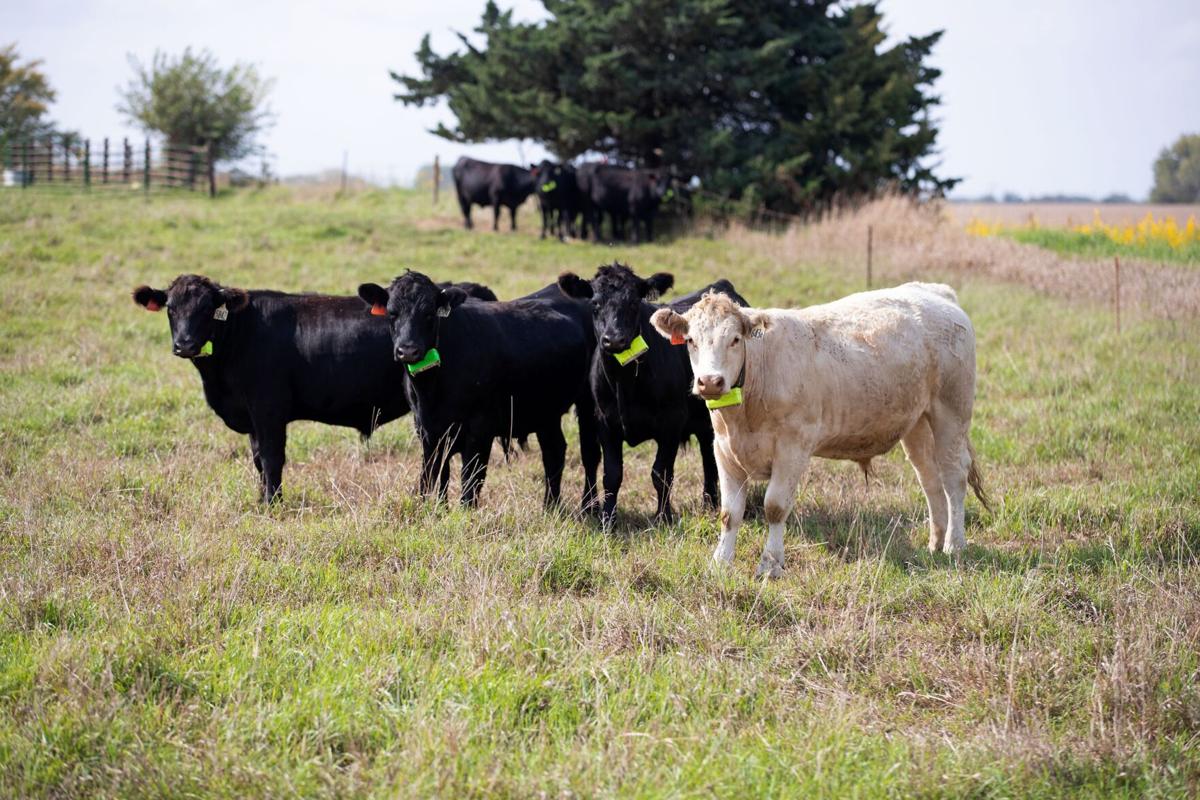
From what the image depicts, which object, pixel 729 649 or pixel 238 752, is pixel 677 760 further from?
pixel 238 752

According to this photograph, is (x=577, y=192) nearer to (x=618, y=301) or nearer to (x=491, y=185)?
(x=491, y=185)

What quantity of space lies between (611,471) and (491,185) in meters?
19.8

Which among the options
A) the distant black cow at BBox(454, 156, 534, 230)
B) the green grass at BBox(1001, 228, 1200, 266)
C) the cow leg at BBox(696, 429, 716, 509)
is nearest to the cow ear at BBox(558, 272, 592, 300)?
the cow leg at BBox(696, 429, 716, 509)

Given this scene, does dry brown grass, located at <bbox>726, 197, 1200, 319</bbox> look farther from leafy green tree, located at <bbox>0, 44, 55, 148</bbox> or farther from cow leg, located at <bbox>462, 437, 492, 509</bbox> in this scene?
leafy green tree, located at <bbox>0, 44, 55, 148</bbox>

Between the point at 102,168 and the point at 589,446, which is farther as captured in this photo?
the point at 102,168

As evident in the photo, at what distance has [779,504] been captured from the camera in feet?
21.4

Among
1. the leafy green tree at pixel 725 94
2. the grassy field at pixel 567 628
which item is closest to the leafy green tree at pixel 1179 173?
the leafy green tree at pixel 725 94

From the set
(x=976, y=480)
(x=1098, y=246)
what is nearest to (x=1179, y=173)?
(x=1098, y=246)

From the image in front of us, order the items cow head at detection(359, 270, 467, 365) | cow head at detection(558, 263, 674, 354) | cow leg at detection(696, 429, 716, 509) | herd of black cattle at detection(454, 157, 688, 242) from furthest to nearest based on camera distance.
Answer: herd of black cattle at detection(454, 157, 688, 242) < cow leg at detection(696, 429, 716, 509) < cow head at detection(359, 270, 467, 365) < cow head at detection(558, 263, 674, 354)

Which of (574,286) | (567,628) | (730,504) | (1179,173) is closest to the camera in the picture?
(567,628)

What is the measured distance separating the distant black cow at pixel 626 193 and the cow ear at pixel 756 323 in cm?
1842

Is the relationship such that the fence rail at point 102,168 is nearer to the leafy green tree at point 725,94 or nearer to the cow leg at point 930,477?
the leafy green tree at point 725,94

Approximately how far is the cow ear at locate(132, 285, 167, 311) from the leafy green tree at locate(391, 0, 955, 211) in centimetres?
1902

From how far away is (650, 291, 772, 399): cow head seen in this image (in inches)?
243
